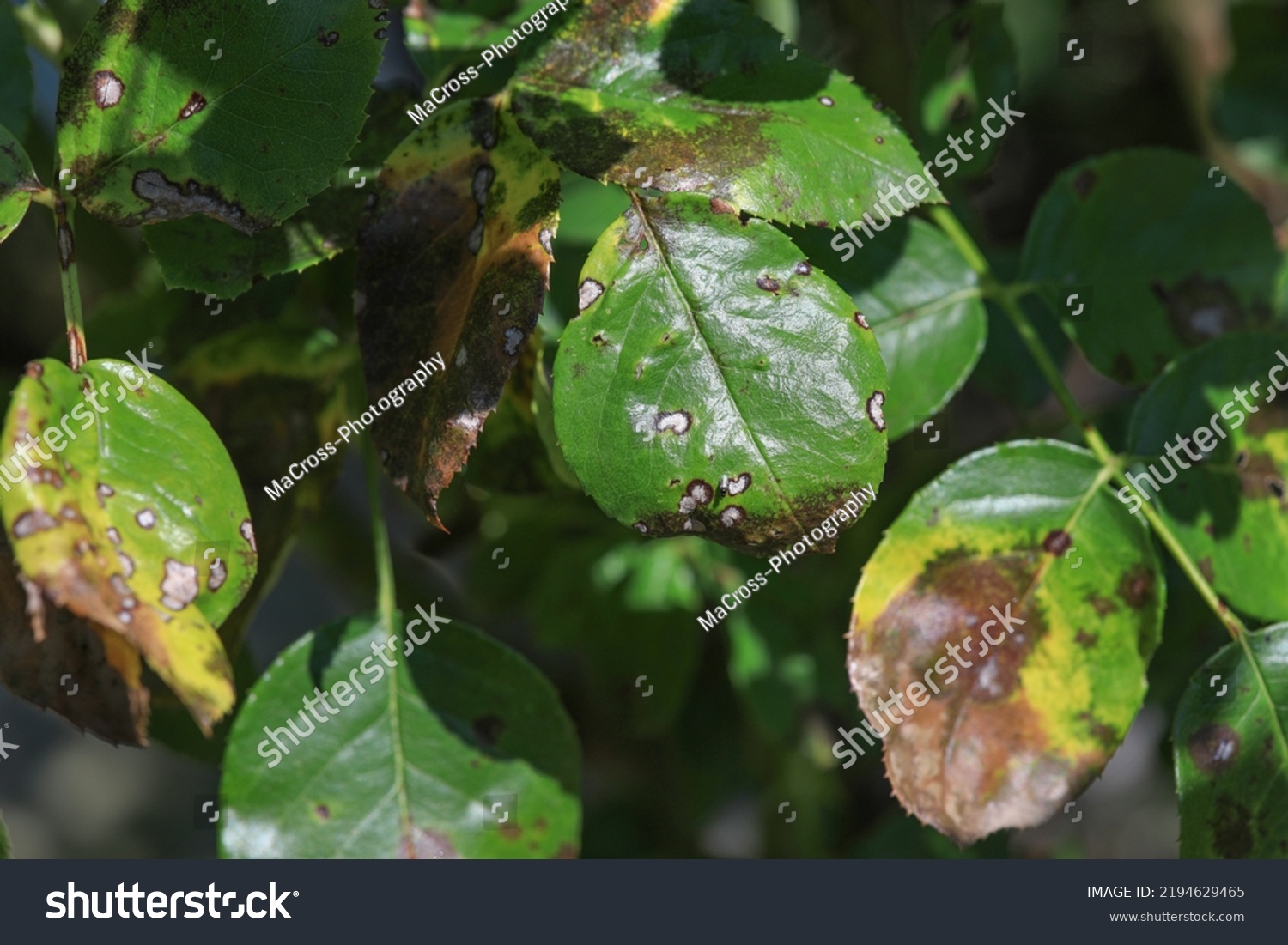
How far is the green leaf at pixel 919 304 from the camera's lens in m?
0.84

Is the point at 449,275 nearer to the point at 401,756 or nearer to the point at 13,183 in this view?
the point at 13,183

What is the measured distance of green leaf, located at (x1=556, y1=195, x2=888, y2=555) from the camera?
607 millimetres

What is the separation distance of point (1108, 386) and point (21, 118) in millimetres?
2037

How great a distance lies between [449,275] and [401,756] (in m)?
0.38

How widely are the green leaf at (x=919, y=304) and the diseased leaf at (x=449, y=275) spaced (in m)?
0.28

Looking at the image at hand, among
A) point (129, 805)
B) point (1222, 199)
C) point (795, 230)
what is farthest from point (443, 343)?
point (129, 805)

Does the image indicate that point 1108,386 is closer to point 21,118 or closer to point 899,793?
point 899,793

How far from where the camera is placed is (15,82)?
0.82 meters

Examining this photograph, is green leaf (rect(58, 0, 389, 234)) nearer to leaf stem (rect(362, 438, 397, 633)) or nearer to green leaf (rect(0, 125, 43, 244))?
green leaf (rect(0, 125, 43, 244))

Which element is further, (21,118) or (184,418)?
(21,118)

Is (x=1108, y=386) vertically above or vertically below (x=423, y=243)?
below

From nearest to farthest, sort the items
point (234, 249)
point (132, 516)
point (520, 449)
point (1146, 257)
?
point (132, 516) → point (234, 249) → point (520, 449) → point (1146, 257)

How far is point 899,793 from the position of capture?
0.72m

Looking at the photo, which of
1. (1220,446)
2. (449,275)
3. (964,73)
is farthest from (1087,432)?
(449,275)
